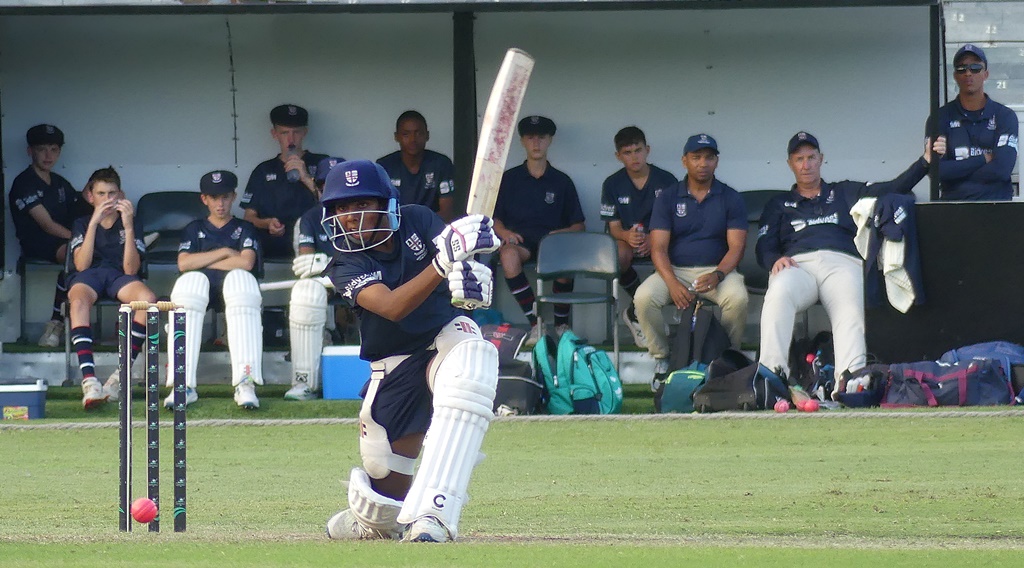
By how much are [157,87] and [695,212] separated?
4436mm

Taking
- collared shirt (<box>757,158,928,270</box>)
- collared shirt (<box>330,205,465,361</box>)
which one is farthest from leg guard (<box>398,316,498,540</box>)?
collared shirt (<box>757,158,928,270</box>)

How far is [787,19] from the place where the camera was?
11.1 m

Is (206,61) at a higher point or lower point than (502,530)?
higher

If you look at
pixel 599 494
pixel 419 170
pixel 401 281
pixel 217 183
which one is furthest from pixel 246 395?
pixel 401 281

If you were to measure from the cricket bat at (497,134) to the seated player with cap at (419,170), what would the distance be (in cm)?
541

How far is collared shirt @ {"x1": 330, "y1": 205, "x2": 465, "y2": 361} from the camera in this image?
15.6ft

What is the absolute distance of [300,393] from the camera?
30.2 ft

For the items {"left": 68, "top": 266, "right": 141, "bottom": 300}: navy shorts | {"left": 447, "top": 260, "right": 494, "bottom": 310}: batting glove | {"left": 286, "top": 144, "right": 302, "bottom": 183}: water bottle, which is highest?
{"left": 286, "top": 144, "right": 302, "bottom": 183}: water bottle

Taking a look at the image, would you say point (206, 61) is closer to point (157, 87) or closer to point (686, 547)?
point (157, 87)

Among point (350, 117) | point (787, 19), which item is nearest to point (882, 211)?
point (787, 19)

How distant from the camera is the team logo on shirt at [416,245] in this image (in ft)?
16.1

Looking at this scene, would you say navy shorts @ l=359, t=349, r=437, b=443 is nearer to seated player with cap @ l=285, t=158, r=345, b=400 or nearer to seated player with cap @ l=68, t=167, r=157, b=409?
seated player with cap @ l=285, t=158, r=345, b=400

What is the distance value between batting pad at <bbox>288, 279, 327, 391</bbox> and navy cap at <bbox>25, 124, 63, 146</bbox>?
2.74 meters

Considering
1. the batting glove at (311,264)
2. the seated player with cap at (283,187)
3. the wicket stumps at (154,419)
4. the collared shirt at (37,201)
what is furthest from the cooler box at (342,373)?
the wicket stumps at (154,419)
